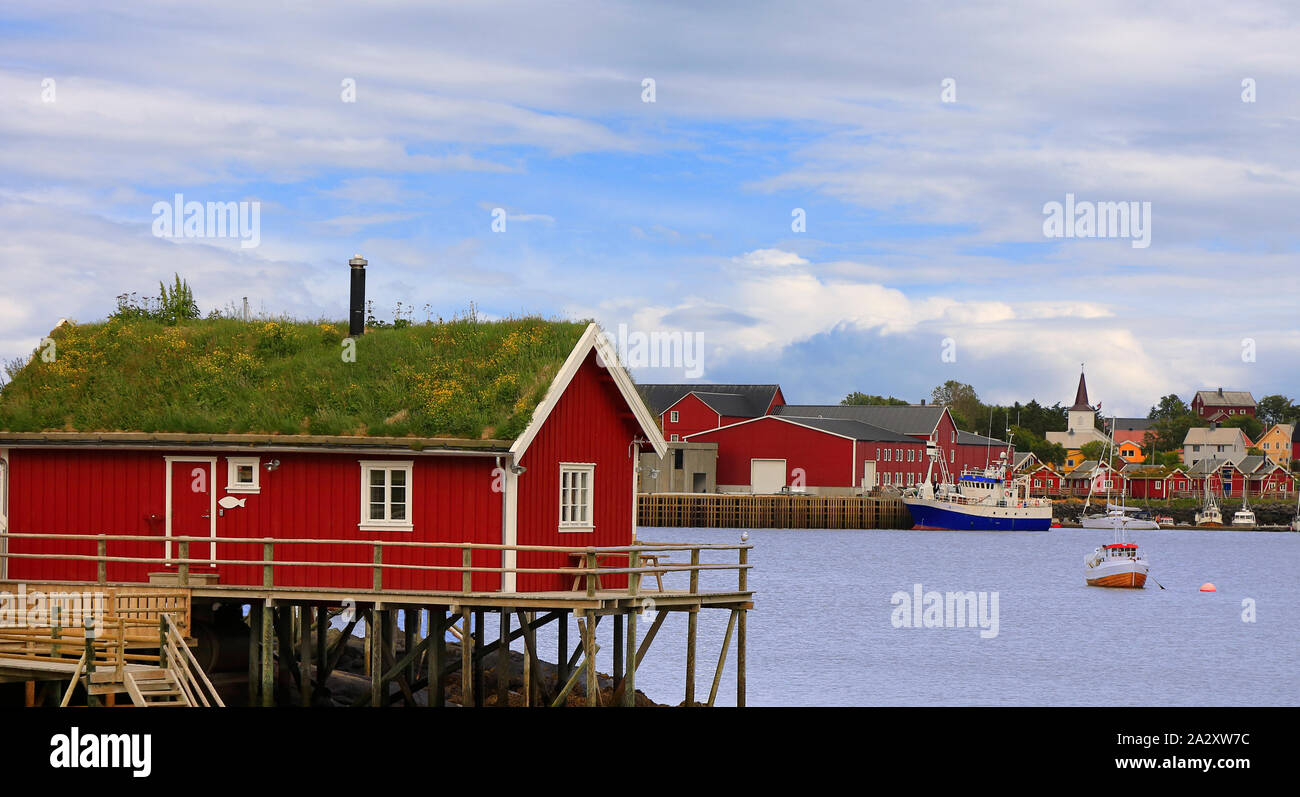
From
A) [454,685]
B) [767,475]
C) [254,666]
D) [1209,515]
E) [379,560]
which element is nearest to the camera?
[379,560]

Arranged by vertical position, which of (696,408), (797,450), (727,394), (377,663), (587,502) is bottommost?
(377,663)

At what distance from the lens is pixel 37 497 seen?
1083 inches

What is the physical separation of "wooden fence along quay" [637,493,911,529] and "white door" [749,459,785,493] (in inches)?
154

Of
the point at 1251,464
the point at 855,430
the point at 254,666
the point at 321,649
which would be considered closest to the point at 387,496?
the point at 254,666

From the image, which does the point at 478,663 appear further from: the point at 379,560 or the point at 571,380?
the point at 571,380

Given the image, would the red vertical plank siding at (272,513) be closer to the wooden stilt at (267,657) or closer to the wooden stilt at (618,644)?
the wooden stilt at (267,657)

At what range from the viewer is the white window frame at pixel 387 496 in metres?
25.9

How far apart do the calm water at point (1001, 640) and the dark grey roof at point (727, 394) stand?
41.4m

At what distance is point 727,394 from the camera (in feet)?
481

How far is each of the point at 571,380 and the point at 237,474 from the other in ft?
19.8

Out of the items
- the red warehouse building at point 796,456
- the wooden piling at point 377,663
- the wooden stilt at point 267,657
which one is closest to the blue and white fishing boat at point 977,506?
the red warehouse building at point 796,456

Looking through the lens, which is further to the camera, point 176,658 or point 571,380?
point 571,380

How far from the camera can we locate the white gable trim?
2538 cm

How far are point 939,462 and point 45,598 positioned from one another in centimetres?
12608
